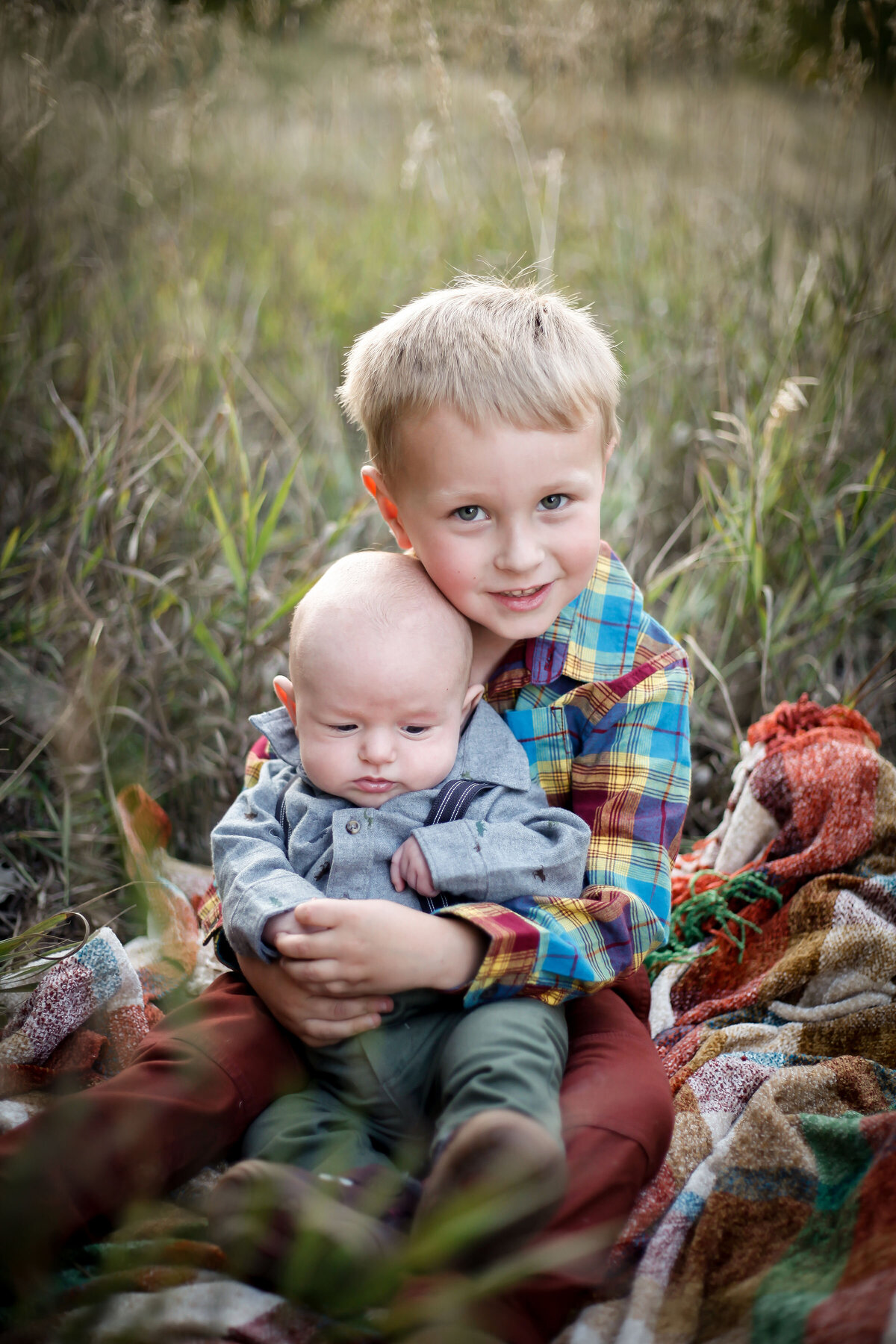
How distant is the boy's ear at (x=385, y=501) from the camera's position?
156 cm

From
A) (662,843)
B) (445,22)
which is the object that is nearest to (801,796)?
(662,843)

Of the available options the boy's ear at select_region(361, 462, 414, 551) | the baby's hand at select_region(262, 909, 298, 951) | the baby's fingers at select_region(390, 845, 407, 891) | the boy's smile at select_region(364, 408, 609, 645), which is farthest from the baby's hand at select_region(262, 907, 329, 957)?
the boy's ear at select_region(361, 462, 414, 551)

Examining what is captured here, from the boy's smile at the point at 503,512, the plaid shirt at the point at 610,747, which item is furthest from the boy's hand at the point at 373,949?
the boy's smile at the point at 503,512

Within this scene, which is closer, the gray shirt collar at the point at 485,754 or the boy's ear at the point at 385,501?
the gray shirt collar at the point at 485,754

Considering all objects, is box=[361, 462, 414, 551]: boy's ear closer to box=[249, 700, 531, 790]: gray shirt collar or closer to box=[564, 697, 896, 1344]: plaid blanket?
box=[249, 700, 531, 790]: gray shirt collar

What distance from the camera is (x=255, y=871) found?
1.33 metres

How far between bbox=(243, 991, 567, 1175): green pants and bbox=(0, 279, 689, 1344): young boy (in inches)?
1.4

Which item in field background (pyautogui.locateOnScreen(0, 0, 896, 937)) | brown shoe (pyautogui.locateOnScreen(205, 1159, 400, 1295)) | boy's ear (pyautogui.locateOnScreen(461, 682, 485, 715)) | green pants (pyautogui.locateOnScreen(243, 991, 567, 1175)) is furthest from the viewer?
field background (pyautogui.locateOnScreen(0, 0, 896, 937))

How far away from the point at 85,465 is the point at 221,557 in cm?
40

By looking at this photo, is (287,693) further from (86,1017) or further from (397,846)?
(86,1017)

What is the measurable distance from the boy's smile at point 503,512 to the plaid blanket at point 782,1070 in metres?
0.66

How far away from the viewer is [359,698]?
133 centimetres

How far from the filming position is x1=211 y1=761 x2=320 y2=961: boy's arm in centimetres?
128

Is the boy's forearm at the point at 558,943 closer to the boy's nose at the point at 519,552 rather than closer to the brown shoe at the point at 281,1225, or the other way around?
the brown shoe at the point at 281,1225
